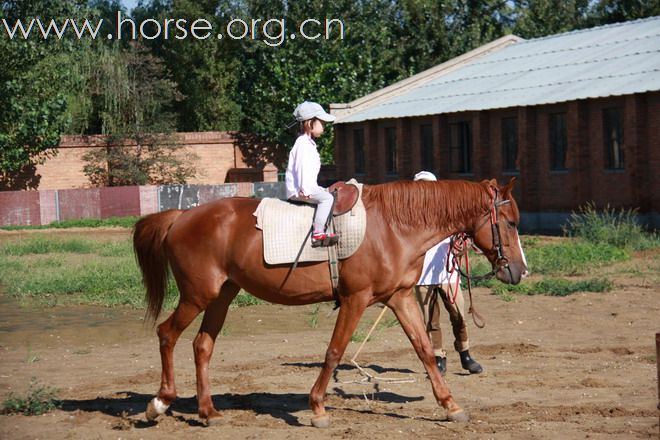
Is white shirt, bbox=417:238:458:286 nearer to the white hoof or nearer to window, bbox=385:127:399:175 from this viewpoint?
the white hoof

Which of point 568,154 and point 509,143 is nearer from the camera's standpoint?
point 568,154

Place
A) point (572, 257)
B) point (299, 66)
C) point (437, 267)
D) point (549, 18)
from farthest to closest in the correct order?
point (549, 18)
point (299, 66)
point (572, 257)
point (437, 267)

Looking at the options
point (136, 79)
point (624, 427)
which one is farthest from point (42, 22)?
point (624, 427)

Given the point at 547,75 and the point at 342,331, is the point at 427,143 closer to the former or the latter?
the point at 547,75

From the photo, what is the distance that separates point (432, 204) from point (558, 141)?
76.3ft

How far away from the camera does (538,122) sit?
104 feet

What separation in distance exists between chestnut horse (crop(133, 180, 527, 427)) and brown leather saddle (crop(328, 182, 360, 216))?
134mm

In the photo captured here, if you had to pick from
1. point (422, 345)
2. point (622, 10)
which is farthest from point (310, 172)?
point (622, 10)

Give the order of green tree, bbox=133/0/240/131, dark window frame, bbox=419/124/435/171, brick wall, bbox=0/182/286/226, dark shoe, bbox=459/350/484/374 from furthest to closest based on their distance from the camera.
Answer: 1. green tree, bbox=133/0/240/131
2. brick wall, bbox=0/182/286/226
3. dark window frame, bbox=419/124/435/171
4. dark shoe, bbox=459/350/484/374

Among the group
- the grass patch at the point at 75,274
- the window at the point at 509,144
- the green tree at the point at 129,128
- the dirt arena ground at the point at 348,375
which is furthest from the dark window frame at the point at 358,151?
the dirt arena ground at the point at 348,375

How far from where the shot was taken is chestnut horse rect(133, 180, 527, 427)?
862cm

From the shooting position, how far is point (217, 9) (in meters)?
54.6

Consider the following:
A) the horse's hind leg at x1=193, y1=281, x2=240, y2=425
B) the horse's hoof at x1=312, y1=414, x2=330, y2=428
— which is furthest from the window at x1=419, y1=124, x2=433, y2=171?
the horse's hoof at x1=312, y1=414, x2=330, y2=428

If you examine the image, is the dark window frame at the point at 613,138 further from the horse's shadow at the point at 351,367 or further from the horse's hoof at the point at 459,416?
the horse's hoof at the point at 459,416
